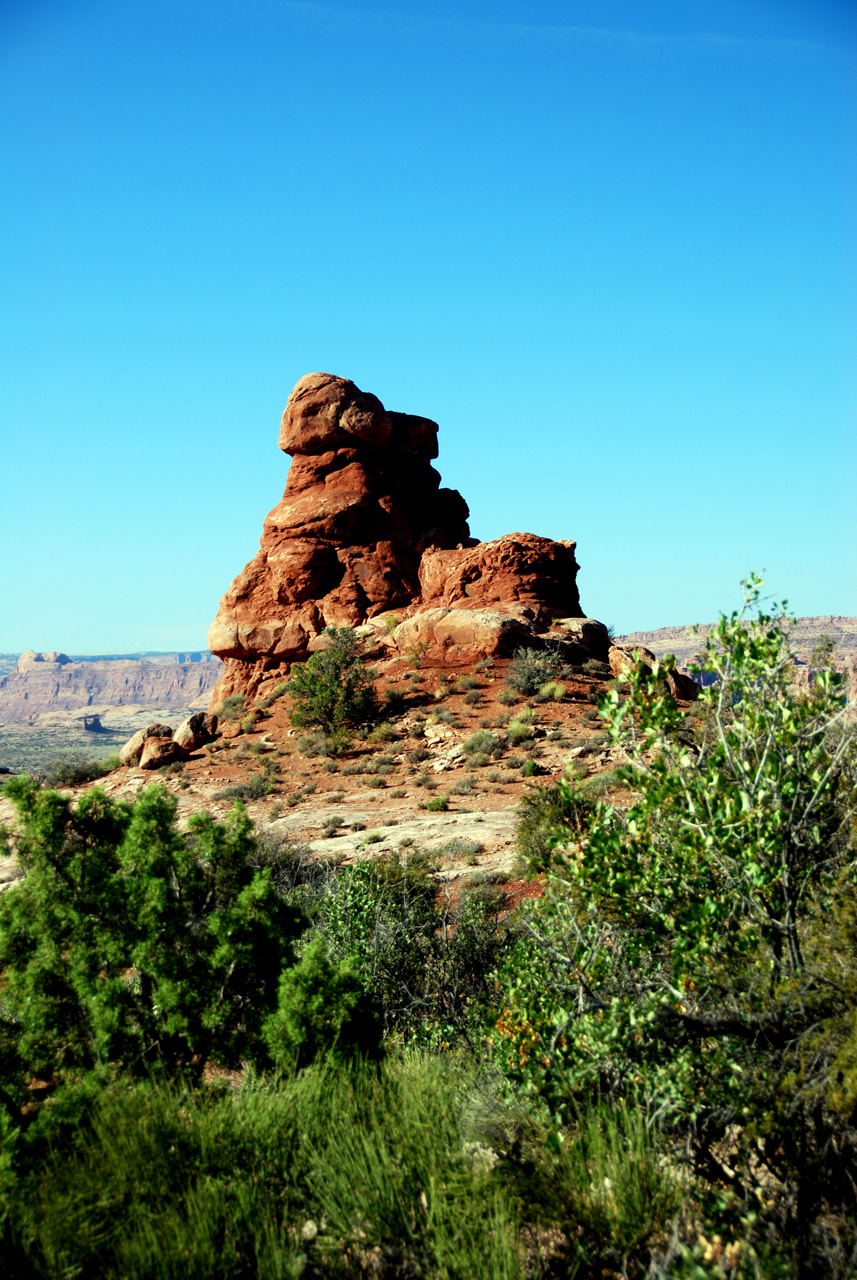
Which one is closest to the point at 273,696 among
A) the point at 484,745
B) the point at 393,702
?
the point at 393,702

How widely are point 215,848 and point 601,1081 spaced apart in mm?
3276

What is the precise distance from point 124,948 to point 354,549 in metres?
26.5

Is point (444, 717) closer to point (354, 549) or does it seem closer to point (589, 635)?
point (589, 635)

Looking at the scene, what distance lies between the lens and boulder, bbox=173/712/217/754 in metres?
27.4

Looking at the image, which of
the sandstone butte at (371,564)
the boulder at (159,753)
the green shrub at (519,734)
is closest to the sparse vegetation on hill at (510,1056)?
the green shrub at (519,734)

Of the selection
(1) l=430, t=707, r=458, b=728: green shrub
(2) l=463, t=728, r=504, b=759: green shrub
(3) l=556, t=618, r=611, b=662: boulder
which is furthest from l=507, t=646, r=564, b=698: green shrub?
(2) l=463, t=728, r=504, b=759: green shrub

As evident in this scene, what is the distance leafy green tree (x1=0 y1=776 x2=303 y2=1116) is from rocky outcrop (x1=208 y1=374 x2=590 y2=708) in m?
22.1

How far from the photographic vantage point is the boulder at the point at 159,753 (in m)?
26.2

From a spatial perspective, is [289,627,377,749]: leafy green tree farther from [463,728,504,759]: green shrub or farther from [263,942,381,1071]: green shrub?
[263,942,381,1071]: green shrub

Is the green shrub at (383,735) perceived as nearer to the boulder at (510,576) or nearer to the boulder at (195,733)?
the boulder at (510,576)

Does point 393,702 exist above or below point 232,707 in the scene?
above

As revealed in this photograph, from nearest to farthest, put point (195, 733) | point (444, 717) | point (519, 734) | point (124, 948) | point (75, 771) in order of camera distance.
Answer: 1. point (124, 948)
2. point (519, 734)
3. point (444, 717)
4. point (75, 771)
5. point (195, 733)

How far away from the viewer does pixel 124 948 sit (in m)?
6.04

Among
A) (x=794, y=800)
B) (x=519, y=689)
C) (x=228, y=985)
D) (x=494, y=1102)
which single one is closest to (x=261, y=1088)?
(x=228, y=985)
